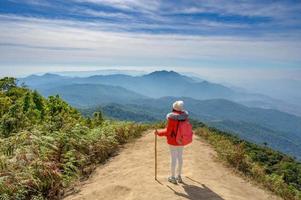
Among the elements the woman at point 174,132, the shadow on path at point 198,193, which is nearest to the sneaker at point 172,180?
the woman at point 174,132

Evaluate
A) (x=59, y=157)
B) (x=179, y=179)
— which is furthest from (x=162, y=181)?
(x=59, y=157)

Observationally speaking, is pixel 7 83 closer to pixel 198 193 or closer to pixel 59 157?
pixel 59 157

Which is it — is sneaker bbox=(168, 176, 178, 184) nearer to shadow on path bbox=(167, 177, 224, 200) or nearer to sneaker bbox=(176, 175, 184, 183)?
sneaker bbox=(176, 175, 184, 183)

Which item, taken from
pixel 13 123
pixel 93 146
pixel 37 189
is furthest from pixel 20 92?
pixel 37 189

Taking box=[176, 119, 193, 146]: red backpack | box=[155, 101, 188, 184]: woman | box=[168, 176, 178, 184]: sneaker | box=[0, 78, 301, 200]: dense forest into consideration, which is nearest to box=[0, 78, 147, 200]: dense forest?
box=[0, 78, 301, 200]: dense forest

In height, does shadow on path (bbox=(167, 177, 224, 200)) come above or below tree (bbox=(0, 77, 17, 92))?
below

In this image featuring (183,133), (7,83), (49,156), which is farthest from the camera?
(7,83)

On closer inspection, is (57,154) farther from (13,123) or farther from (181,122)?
(13,123)

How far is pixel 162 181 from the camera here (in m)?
12.8

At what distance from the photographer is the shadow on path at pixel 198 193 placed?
37.3ft

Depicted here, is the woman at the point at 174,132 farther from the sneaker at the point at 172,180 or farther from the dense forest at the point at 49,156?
the dense forest at the point at 49,156

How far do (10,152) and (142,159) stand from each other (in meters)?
5.45

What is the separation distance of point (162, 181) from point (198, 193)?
5.07 feet

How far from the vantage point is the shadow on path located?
448 inches
